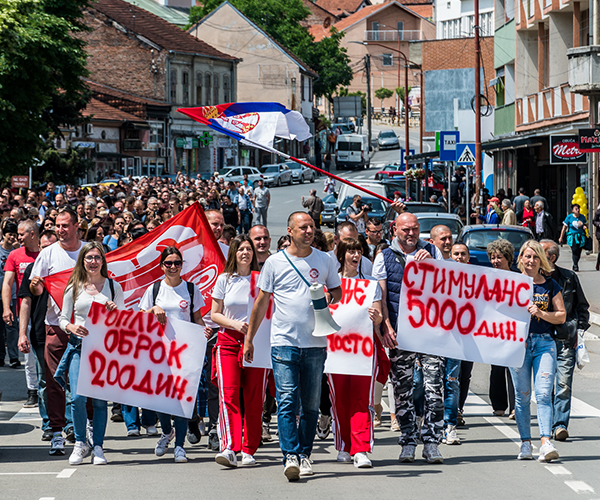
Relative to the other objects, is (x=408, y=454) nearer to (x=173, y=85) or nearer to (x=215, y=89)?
(x=173, y=85)

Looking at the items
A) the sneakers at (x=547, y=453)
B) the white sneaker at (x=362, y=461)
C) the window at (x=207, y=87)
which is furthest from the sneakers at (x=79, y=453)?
the window at (x=207, y=87)

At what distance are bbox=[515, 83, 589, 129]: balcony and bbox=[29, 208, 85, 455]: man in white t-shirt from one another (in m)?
22.1

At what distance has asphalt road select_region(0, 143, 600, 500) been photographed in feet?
22.6

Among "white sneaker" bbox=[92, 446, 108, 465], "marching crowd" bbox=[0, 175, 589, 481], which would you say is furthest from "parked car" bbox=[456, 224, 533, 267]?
"white sneaker" bbox=[92, 446, 108, 465]

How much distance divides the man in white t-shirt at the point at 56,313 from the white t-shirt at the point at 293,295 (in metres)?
2.19

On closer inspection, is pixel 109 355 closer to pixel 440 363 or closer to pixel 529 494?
pixel 440 363

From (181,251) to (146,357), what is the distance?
89.4 inches

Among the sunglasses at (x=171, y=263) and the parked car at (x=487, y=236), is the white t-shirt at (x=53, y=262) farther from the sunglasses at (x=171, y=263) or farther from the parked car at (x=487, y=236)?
the parked car at (x=487, y=236)

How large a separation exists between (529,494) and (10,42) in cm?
2244

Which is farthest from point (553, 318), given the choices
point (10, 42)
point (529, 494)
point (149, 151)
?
point (149, 151)

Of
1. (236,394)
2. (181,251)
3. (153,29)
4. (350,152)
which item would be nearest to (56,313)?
(236,394)

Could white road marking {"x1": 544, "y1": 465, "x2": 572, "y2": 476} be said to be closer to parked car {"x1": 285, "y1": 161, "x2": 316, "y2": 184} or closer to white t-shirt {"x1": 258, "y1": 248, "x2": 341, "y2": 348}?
white t-shirt {"x1": 258, "y1": 248, "x2": 341, "y2": 348}

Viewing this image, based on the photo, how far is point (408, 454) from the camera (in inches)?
309

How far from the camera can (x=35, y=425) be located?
31.6ft
